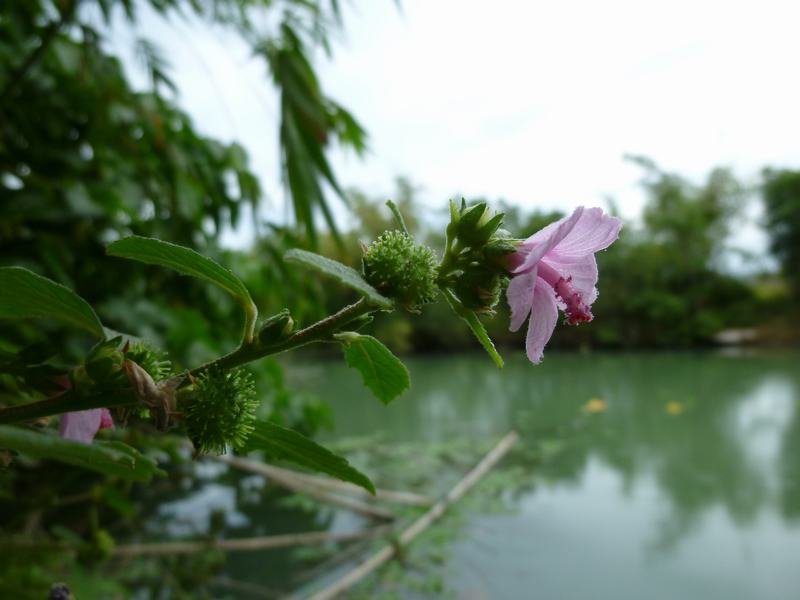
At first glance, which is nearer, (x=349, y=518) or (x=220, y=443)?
(x=220, y=443)

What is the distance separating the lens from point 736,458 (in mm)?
3465

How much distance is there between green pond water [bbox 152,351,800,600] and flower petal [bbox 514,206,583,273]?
1.95 metres

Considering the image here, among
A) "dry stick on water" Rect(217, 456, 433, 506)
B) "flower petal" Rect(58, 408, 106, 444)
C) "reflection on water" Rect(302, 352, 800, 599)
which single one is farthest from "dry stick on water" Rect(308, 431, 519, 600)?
"flower petal" Rect(58, 408, 106, 444)

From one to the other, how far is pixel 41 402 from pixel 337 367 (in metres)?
8.19

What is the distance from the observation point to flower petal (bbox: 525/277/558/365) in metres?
0.27

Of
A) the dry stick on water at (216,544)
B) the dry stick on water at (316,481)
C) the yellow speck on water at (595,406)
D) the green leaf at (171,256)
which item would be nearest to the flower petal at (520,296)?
the green leaf at (171,256)

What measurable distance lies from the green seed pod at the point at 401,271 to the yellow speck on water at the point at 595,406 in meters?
4.80

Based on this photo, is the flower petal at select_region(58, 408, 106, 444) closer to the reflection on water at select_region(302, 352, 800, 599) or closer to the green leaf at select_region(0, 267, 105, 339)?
the green leaf at select_region(0, 267, 105, 339)

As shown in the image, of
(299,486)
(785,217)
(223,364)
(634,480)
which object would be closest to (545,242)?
(223,364)

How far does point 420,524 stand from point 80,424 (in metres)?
2.34

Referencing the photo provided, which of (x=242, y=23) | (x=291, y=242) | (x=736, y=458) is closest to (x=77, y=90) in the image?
(x=242, y=23)

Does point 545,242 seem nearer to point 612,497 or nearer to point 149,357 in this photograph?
point 149,357

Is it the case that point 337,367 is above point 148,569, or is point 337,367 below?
above

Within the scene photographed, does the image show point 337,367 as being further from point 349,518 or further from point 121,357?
point 121,357
